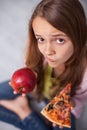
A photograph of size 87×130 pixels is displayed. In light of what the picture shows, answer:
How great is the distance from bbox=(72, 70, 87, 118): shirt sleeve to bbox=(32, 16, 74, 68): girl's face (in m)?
0.14

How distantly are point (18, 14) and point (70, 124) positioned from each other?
1.36ft

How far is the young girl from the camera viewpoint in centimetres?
80

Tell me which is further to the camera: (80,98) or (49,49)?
(80,98)

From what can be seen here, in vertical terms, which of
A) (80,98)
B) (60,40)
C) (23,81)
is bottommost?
(80,98)

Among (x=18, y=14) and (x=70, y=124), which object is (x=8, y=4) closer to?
(x=18, y=14)

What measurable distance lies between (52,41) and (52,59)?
0.06 meters

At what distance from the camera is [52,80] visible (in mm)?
1015

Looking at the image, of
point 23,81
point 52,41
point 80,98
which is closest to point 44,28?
point 52,41

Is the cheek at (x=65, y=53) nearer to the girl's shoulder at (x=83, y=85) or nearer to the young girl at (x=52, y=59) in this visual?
the young girl at (x=52, y=59)

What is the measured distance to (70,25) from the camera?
81cm

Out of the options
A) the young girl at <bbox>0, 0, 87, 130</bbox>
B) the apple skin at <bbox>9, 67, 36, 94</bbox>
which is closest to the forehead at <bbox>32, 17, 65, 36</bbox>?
the young girl at <bbox>0, 0, 87, 130</bbox>

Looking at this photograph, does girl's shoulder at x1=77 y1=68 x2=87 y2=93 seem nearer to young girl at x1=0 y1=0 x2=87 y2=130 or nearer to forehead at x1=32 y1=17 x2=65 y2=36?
young girl at x1=0 y1=0 x2=87 y2=130

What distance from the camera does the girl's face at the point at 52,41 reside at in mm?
799

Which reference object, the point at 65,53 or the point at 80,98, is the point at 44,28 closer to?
the point at 65,53
